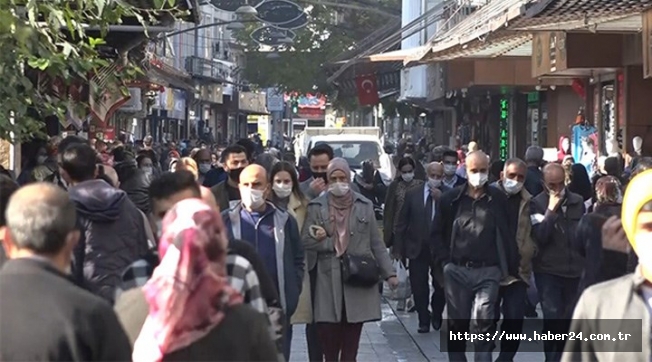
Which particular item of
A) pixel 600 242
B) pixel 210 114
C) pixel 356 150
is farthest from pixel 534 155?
pixel 210 114

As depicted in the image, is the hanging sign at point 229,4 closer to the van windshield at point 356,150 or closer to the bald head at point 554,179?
the van windshield at point 356,150

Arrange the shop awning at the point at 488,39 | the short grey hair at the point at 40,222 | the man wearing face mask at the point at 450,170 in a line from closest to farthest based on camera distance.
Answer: the short grey hair at the point at 40,222, the man wearing face mask at the point at 450,170, the shop awning at the point at 488,39

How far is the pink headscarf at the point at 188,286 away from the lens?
4.43 meters

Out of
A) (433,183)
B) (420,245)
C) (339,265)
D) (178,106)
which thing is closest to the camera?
(339,265)

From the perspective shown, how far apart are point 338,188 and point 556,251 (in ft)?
6.08

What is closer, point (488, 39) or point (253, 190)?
point (253, 190)

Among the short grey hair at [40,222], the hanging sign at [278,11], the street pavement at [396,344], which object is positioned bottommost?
the street pavement at [396,344]

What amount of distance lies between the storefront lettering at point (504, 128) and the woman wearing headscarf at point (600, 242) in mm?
23679

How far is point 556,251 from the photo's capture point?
10.7 meters

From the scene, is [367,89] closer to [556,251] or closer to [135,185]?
[135,185]

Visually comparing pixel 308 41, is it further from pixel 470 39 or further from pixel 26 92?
pixel 26 92

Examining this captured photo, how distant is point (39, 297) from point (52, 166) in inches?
379

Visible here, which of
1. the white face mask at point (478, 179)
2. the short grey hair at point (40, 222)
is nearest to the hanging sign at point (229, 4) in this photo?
the white face mask at point (478, 179)

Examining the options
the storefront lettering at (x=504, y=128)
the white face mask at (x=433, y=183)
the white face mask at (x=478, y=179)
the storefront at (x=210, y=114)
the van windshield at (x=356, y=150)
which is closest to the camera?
the white face mask at (x=478, y=179)
